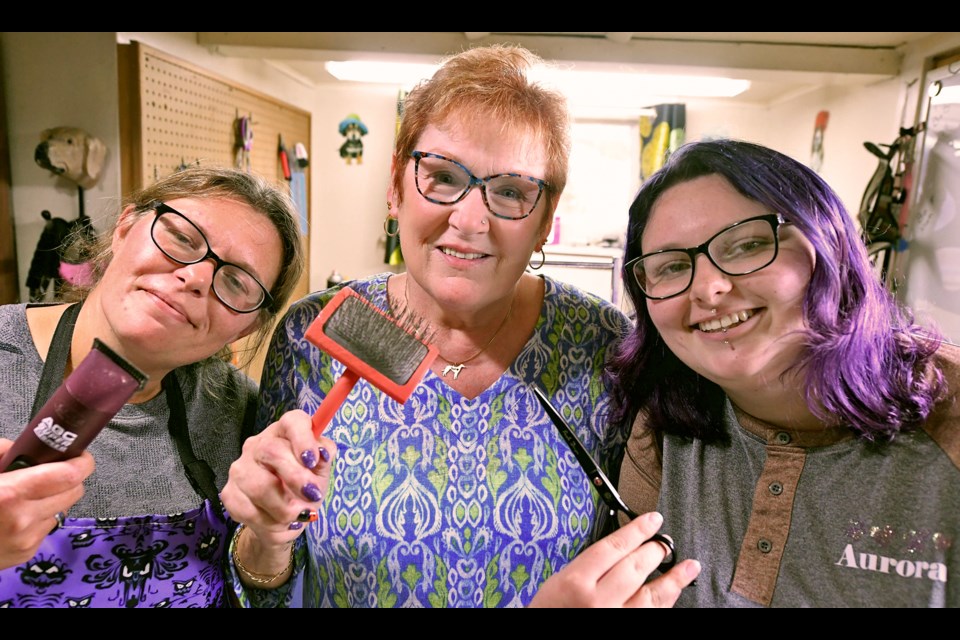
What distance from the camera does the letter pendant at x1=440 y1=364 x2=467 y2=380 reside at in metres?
1.06

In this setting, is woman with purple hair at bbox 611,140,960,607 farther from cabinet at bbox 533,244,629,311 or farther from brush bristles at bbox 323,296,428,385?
brush bristles at bbox 323,296,428,385

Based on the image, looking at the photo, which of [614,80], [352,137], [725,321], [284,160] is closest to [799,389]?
[725,321]

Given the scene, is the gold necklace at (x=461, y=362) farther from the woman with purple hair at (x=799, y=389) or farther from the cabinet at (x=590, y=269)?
the woman with purple hair at (x=799, y=389)

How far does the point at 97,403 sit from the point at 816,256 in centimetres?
89

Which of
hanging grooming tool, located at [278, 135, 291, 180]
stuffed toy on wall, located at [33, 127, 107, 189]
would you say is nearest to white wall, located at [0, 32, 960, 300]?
stuffed toy on wall, located at [33, 127, 107, 189]

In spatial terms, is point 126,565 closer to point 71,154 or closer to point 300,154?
point 71,154

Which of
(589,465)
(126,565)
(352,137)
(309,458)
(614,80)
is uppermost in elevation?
(614,80)

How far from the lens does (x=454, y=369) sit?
1071 mm

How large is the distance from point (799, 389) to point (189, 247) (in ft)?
3.02

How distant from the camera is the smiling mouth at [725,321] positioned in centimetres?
79

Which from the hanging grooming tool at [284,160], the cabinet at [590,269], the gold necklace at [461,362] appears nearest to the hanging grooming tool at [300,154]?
the hanging grooming tool at [284,160]
